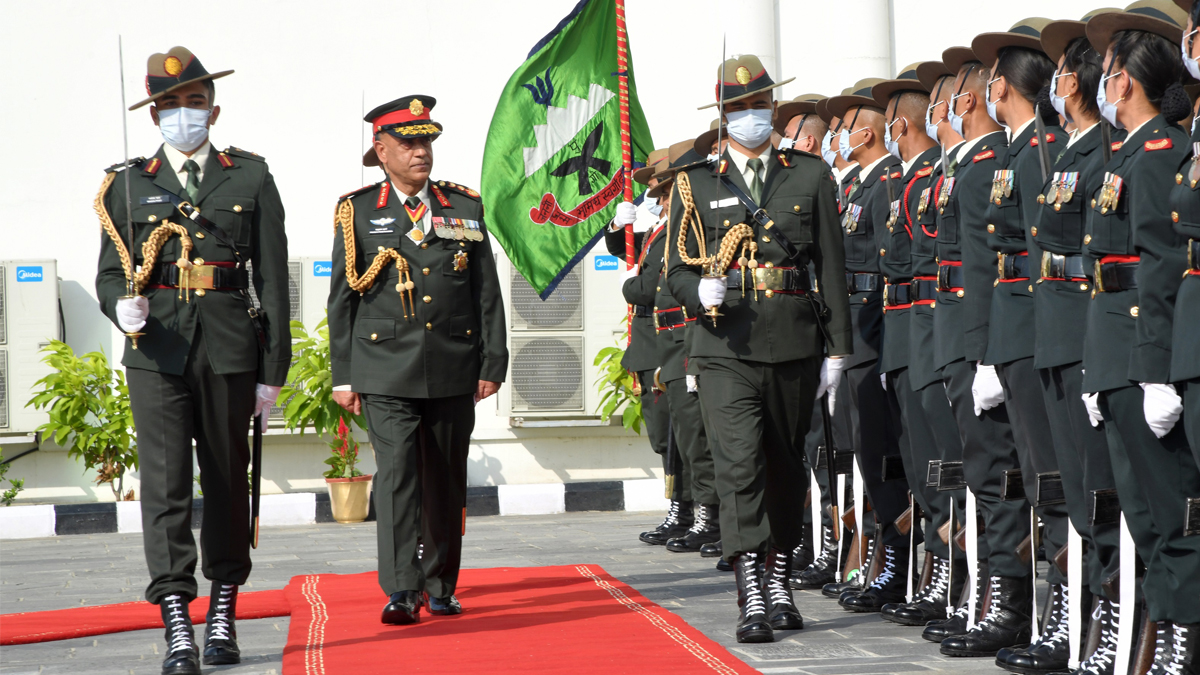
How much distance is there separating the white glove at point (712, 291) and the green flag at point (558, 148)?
12.1 ft

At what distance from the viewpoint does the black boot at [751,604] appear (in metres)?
5.05

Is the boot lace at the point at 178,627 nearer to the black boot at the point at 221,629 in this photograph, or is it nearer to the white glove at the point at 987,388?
the black boot at the point at 221,629

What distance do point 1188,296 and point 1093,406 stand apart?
0.58 meters

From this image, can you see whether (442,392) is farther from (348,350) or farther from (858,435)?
(858,435)

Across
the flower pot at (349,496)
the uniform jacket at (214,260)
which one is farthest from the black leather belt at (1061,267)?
the flower pot at (349,496)

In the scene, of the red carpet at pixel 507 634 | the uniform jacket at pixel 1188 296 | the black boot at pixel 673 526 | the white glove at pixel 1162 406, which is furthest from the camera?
the black boot at pixel 673 526

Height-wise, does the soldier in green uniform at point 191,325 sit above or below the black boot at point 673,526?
above

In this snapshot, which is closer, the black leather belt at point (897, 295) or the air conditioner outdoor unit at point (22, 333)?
the black leather belt at point (897, 295)

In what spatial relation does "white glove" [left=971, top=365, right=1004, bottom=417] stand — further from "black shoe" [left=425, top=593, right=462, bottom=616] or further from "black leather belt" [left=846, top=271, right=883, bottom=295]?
"black shoe" [left=425, top=593, right=462, bottom=616]

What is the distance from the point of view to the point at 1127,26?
4.01 meters

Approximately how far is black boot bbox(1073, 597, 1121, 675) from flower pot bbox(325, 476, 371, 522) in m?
7.33

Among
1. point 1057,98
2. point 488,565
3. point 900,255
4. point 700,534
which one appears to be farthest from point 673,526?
point 1057,98

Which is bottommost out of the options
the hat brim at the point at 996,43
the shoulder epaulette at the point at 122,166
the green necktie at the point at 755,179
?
the green necktie at the point at 755,179

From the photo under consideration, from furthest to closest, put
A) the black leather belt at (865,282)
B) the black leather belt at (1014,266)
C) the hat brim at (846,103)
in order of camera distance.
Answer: the hat brim at (846,103) < the black leather belt at (865,282) < the black leather belt at (1014,266)
